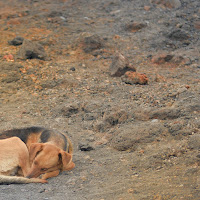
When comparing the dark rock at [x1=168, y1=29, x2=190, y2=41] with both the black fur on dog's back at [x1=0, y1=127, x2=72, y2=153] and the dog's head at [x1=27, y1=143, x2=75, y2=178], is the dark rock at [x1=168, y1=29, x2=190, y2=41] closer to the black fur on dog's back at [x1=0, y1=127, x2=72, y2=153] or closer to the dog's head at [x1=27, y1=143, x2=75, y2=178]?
the black fur on dog's back at [x1=0, y1=127, x2=72, y2=153]

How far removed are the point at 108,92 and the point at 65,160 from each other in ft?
11.2

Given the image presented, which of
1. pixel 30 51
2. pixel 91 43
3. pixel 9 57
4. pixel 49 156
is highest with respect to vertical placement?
pixel 49 156

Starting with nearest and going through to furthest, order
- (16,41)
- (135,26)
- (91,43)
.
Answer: (16,41)
(91,43)
(135,26)

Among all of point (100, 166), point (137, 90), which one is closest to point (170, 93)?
point (137, 90)

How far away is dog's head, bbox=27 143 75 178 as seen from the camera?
4.77 m

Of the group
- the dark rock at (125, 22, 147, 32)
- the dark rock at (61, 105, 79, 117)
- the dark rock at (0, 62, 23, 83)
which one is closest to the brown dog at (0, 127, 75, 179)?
the dark rock at (61, 105, 79, 117)

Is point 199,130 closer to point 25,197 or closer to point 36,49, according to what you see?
point 25,197

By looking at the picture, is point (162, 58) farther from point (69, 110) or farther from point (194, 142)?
point (194, 142)

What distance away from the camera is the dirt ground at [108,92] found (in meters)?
4.62

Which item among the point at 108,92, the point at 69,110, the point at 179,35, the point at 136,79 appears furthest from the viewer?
the point at 179,35

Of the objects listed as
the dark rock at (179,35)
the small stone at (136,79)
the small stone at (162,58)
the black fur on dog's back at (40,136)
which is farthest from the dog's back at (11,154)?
the dark rock at (179,35)

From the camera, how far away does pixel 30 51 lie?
31.3 feet

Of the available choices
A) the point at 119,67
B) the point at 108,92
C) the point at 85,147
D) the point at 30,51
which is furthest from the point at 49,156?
the point at 30,51

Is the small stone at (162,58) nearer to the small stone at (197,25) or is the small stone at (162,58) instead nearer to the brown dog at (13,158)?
the small stone at (197,25)
